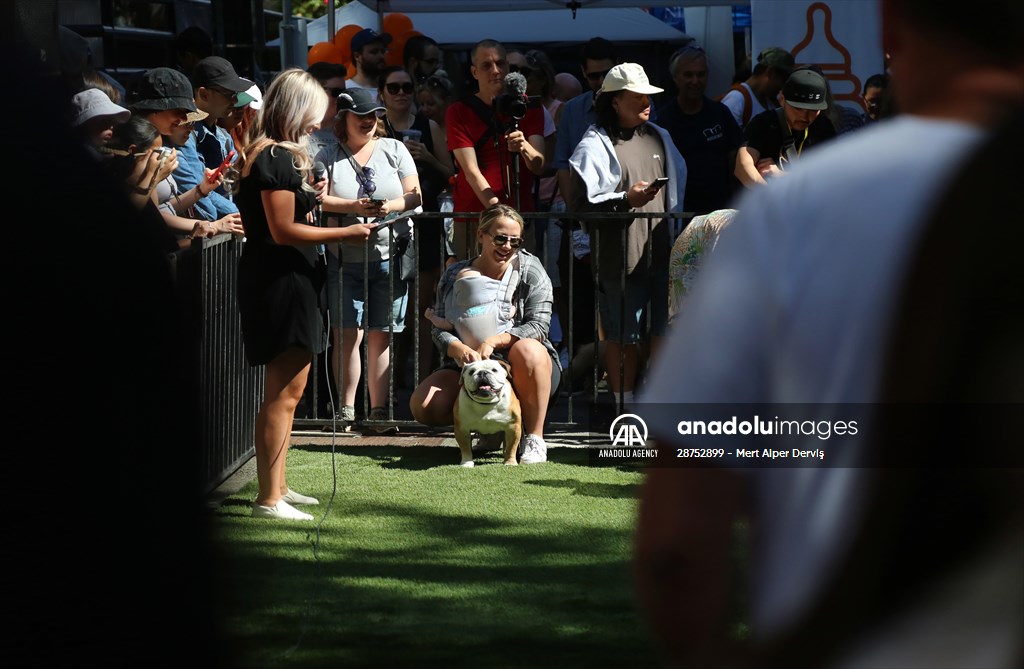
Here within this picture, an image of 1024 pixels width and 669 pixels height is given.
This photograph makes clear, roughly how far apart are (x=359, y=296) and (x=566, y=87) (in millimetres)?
4168

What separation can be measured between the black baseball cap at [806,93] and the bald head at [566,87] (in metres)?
3.73

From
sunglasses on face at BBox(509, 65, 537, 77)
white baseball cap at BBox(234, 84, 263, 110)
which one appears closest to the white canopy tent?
sunglasses on face at BBox(509, 65, 537, 77)

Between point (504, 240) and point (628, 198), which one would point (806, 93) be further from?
point (504, 240)

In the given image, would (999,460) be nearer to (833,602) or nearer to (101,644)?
(833,602)

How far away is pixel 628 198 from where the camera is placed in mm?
8273

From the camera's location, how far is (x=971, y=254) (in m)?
1.20

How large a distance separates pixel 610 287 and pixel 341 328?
5.29 feet

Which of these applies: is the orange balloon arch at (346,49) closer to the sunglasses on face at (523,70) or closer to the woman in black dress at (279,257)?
the sunglasses on face at (523,70)

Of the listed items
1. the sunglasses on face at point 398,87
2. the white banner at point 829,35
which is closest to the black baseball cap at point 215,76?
the sunglasses on face at point 398,87

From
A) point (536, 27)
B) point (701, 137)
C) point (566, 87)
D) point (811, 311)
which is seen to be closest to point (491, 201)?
point (701, 137)

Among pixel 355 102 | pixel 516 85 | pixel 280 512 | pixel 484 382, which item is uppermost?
pixel 516 85

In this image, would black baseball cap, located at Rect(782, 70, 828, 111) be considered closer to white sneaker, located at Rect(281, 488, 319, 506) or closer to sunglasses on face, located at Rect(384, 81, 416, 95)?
sunglasses on face, located at Rect(384, 81, 416, 95)

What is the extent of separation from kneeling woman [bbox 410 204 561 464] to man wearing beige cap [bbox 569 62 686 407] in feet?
1.75

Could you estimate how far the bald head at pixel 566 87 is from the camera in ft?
39.2
